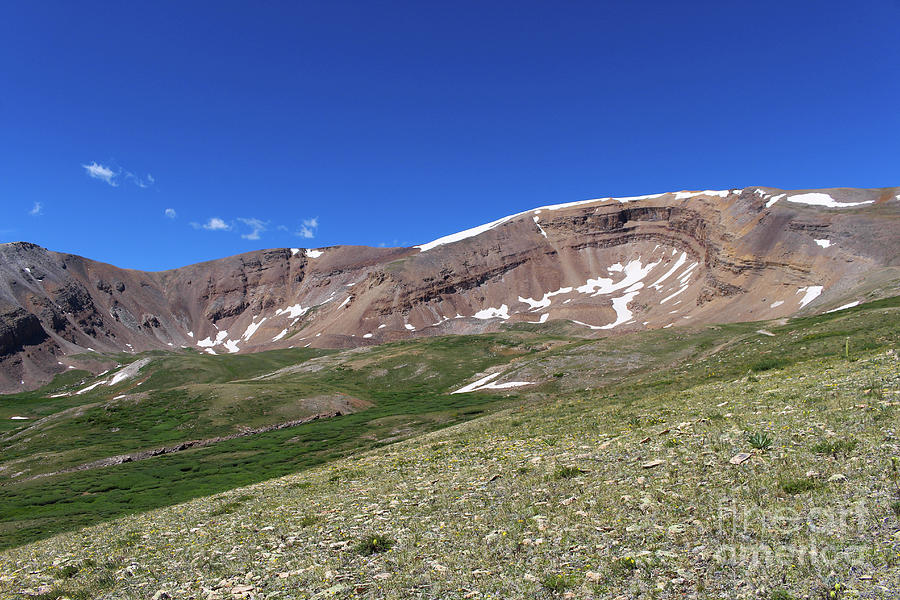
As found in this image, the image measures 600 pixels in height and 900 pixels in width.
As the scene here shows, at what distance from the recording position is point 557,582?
8.19 meters

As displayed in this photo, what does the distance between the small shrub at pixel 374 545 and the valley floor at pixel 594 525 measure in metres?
0.04

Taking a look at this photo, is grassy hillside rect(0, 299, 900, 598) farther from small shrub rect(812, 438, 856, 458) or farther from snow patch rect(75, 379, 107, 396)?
snow patch rect(75, 379, 107, 396)

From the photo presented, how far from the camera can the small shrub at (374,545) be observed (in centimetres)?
1102

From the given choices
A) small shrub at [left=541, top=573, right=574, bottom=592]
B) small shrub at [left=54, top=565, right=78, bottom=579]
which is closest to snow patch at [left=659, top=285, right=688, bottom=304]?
small shrub at [left=541, top=573, right=574, bottom=592]

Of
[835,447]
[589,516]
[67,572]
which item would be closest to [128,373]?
[67,572]

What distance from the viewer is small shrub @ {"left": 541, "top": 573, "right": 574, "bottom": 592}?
808 centimetres

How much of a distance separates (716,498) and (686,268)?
200168 millimetres

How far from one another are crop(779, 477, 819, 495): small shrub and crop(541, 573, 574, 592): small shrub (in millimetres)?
4444

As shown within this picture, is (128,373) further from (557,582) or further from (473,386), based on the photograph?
(557,582)

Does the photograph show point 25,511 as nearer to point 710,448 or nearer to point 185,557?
point 185,557

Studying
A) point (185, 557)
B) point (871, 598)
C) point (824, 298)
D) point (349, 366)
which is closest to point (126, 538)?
point (185, 557)

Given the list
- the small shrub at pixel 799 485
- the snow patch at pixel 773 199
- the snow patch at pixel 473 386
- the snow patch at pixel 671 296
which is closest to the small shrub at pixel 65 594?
the small shrub at pixel 799 485

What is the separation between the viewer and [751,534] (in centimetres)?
823

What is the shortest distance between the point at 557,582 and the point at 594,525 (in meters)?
2.02
